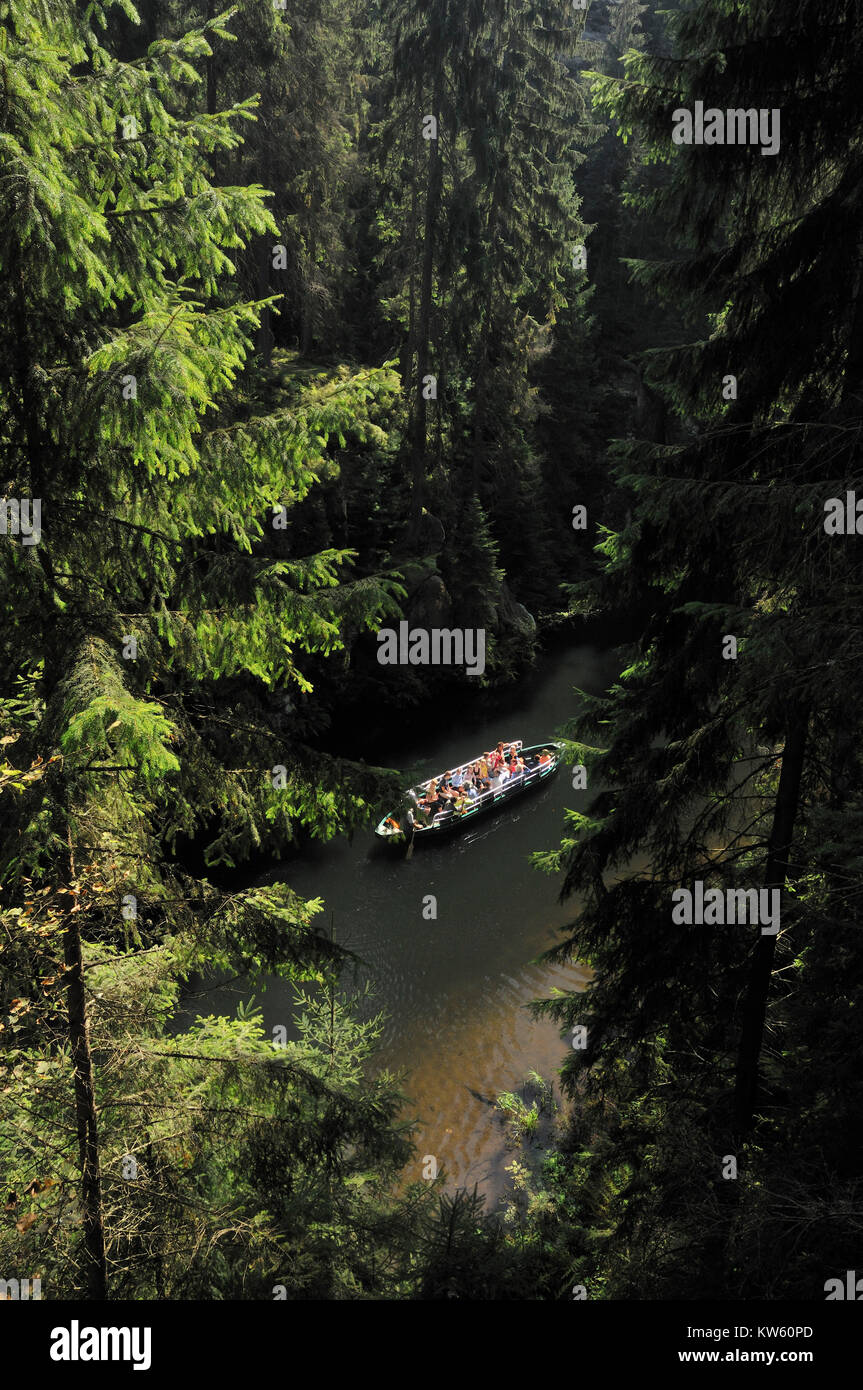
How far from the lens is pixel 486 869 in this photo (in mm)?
16062

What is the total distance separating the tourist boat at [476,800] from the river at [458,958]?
0.99 ft

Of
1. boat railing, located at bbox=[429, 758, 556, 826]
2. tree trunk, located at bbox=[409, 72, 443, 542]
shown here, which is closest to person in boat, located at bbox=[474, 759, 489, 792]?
boat railing, located at bbox=[429, 758, 556, 826]

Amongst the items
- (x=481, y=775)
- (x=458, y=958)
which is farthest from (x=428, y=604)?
(x=458, y=958)

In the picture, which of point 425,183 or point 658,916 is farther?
point 425,183

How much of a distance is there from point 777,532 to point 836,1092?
378cm

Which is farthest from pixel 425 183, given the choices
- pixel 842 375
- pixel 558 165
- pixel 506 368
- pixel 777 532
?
pixel 777 532

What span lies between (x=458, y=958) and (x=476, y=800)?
416 cm

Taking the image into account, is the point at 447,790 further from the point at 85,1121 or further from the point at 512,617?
the point at 85,1121

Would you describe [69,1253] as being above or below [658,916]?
below

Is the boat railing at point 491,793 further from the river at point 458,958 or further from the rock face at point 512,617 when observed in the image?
the rock face at point 512,617

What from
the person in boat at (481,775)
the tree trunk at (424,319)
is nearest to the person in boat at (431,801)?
the person in boat at (481,775)

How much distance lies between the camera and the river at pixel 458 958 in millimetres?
10859
